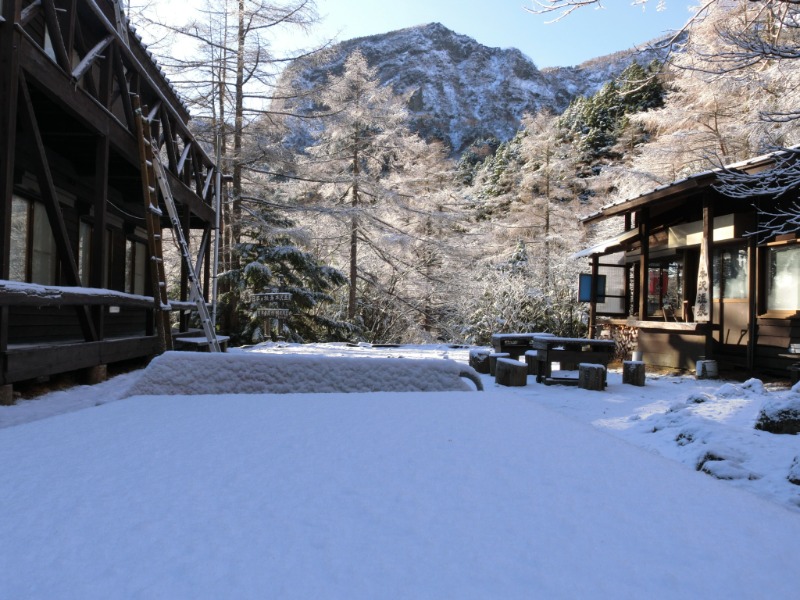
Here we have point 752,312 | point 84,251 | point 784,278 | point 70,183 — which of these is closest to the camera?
point 70,183

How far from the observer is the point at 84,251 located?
27.1ft

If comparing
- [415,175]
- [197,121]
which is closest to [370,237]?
[415,175]

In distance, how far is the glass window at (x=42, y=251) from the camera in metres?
6.54

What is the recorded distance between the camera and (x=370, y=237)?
17.9 meters

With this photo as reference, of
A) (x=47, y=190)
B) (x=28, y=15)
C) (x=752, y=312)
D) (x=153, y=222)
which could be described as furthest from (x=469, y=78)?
(x=47, y=190)

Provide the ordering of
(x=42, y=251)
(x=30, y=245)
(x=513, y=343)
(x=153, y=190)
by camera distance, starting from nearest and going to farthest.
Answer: (x=30, y=245)
(x=153, y=190)
(x=42, y=251)
(x=513, y=343)

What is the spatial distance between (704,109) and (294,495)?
685 inches

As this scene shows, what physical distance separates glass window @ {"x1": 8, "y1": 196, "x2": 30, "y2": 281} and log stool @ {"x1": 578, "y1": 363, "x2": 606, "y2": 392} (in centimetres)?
749

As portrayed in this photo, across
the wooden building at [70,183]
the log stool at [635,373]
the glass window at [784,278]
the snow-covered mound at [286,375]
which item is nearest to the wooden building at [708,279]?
the glass window at [784,278]

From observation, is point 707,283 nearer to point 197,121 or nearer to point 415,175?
point 415,175

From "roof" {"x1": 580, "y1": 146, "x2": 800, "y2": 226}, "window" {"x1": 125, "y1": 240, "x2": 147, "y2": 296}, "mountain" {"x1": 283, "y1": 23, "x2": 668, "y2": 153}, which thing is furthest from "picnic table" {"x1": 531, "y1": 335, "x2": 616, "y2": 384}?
"mountain" {"x1": 283, "y1": 23, "x2": 668, "y2": 153}

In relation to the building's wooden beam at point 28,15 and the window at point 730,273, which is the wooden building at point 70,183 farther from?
the window at point 730,273

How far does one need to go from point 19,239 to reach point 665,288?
40.8 ft

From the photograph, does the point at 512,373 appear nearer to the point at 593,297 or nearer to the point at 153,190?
the point at 153,190
